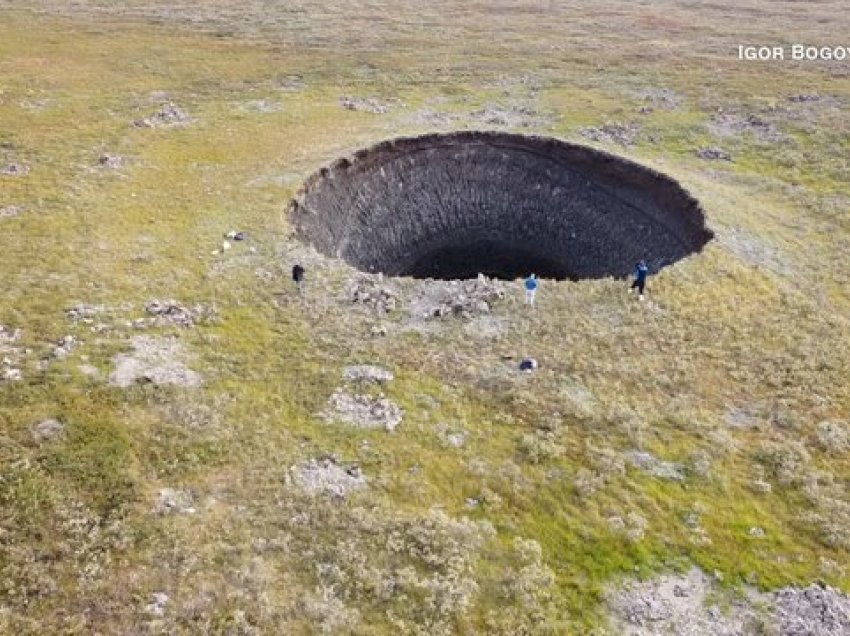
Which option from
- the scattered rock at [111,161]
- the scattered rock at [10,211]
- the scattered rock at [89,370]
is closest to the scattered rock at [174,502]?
the scattered rock at [89,370]

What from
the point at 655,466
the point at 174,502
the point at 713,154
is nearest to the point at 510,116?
the point at 713,154

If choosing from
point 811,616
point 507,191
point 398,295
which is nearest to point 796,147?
point 507,191

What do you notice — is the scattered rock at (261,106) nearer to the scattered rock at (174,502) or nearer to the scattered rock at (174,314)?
the scattered rock at (174,314)

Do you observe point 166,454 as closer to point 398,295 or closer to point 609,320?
point 398,295

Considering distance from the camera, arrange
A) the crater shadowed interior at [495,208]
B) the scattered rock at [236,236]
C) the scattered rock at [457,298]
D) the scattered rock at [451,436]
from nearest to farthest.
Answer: the scattered rock at [451,436] → the scattered rock at [457,298] → the scattered rock at [236,236] → the crater shadowed interior at [495,208]

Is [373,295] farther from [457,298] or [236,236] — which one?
[236,236]
